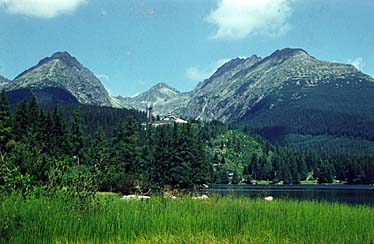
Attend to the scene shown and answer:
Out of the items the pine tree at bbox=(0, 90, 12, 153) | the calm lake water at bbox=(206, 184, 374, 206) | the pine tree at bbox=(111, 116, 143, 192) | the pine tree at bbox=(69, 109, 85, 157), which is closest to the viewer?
the calm lake water at bbox=(206, 184, 374, 206)

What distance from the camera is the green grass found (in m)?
14.9

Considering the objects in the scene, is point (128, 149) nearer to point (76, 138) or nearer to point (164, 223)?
point (76, 138)

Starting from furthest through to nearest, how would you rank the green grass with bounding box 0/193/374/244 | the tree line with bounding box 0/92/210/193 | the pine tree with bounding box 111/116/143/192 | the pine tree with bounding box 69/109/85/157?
the pine tree with bounding box 111/116/143/192, the pine tree with bounding box 69/109/85/157, the tree line with bounding box 0/92/210/193, the green grass with bounding box 0/193/374/244

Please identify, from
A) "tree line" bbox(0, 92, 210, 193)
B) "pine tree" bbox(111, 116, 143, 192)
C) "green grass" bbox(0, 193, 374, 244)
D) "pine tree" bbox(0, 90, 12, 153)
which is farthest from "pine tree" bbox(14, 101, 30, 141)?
"green grass" bbox(0, 193, 374, 244)

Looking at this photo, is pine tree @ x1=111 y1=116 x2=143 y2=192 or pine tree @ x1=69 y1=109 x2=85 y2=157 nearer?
pine tree @ x1=69 y1=109 x2=85 y2=157

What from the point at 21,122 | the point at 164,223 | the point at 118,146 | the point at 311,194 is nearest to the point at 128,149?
the point at 118,146

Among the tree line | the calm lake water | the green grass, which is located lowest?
the green grass

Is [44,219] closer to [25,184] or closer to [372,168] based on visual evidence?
[25,184]

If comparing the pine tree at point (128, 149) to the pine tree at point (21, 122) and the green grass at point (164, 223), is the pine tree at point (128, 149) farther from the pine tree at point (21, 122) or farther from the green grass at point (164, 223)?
the green grass at point (164, 223)

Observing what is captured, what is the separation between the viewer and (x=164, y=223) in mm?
16891

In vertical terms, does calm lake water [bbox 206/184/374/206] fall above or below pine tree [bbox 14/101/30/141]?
below

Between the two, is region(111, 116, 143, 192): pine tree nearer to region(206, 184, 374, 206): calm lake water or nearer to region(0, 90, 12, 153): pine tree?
region(206, 184, 374, 206): calm lake water

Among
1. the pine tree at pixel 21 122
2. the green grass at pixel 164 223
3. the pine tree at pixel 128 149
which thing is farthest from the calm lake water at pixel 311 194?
the pine tree at pixel 21 122

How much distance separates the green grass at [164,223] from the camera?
14.9 m
